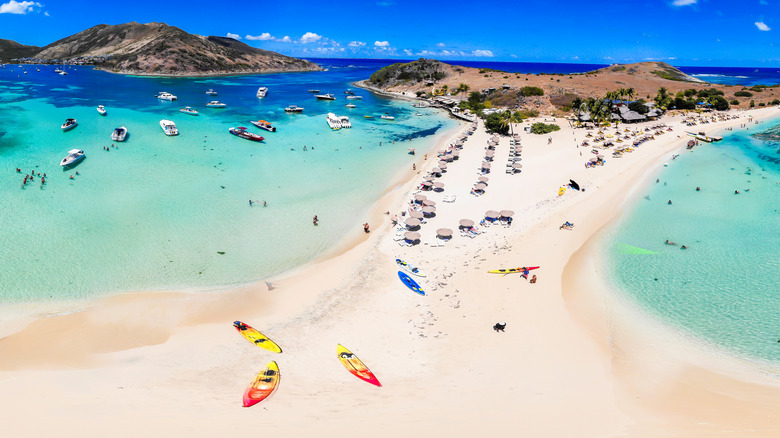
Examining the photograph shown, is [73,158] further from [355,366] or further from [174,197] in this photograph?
[355,366]

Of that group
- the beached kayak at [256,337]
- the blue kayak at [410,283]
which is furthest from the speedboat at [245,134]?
the beached kayak at [256,337]

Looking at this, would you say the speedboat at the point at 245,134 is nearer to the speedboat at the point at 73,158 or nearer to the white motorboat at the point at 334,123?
the white motorboat at the point at 334,123

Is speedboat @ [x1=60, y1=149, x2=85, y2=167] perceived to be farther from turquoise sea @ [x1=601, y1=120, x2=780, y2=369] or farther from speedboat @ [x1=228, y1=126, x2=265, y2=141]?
turquoise sea @ [x1=601, y1=120, x2=780, y2=369]

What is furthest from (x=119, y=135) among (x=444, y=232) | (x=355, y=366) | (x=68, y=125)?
(x=355, y=366)

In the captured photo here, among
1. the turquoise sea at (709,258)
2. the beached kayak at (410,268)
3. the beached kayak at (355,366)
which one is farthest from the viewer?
the beached kayak at (410,268)

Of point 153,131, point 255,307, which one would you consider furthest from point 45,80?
point 255,307
